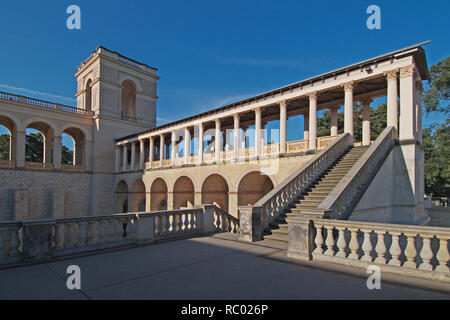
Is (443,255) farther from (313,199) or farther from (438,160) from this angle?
(438,160)

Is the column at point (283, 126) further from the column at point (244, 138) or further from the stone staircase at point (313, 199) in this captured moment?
the column at point (244, 138)

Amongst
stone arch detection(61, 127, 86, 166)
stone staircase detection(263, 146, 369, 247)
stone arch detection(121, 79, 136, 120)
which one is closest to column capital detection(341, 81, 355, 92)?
stone staircase detection(263, 146, 369, 247)

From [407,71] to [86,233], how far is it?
573 inches

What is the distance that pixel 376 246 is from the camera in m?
5.05

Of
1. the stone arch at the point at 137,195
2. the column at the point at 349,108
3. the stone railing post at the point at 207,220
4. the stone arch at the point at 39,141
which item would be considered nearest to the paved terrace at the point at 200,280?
the stone railing post at the point at 207,220

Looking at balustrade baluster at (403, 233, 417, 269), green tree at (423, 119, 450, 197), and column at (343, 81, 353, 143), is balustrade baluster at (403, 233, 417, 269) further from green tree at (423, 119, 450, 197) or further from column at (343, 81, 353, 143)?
green tree at (423, 119, 450, 197)

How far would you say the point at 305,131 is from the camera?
1977 centimetres

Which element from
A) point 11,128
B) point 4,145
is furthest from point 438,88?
point 4,145

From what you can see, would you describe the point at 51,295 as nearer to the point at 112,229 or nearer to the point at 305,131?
the point at 112,229

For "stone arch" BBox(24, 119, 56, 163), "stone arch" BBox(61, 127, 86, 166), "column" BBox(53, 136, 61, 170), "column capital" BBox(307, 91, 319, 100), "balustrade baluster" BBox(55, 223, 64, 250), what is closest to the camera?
"balustrade baluster" BBox(55, 223, 64, 250)

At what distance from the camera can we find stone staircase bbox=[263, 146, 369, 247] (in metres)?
7.61

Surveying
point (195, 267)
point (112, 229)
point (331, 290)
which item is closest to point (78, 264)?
point (112, 229)

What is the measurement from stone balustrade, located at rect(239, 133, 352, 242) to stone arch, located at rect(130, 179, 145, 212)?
23.4 meters

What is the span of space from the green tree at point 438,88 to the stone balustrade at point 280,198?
963 inches
